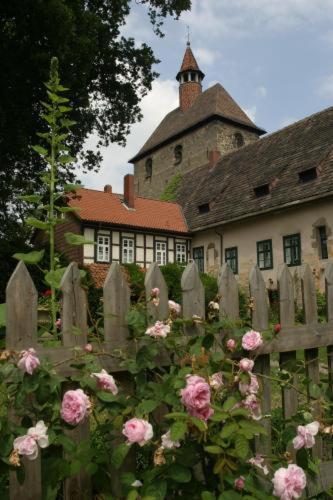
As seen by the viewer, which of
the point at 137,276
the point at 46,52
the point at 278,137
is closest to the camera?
the point at 46,52

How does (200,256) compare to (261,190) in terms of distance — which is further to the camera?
(200,256)

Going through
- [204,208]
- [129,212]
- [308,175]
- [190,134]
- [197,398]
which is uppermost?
[190,134]

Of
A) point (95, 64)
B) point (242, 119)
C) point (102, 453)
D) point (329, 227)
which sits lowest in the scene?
point (102, 453)

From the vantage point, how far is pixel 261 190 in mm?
20719

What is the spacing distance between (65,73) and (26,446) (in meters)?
11.7

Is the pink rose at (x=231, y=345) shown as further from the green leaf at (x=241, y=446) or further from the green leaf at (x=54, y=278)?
the green leaf at (x=54, y=278)

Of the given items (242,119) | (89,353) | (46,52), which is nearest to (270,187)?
(46,52)

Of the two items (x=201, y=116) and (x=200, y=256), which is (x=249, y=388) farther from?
(x=201, y=116)

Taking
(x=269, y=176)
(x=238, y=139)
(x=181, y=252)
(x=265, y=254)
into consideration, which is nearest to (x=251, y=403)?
(x=265, y=254)

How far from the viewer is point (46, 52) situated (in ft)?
36.5

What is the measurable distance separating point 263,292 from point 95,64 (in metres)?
13.1

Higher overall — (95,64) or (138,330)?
(95,64)

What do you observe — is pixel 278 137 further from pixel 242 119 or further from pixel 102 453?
pixel 102 453

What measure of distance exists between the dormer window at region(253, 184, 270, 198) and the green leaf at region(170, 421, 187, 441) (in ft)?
64.3
